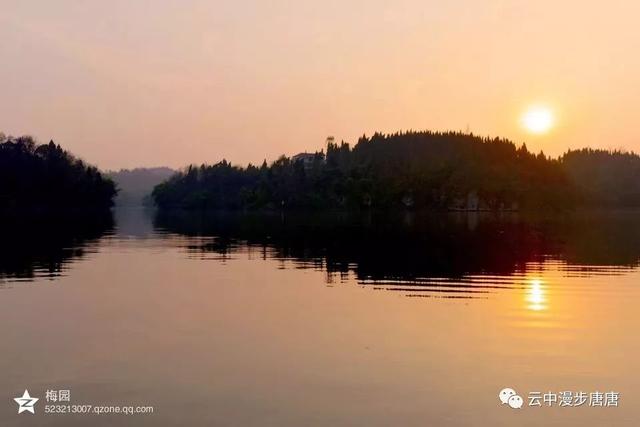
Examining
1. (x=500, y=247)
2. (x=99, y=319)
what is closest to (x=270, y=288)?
(x=99, y=319)

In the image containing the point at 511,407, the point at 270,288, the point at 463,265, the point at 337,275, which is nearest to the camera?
the point at 511,407

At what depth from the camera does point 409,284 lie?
3603cm

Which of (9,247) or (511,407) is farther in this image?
(9,247)

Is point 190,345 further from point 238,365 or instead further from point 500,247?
point 500,247

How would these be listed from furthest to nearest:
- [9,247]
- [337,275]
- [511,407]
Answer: [9,247] < [337,275] < [511,407]

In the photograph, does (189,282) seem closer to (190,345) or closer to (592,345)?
(190,345)

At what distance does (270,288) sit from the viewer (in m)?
35.4

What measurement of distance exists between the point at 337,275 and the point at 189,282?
9201 millimetres

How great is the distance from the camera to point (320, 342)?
22.3 m

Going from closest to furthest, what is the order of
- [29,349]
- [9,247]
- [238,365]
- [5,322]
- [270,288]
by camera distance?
[238,365] < [29,349] < [5,322] < [270,288] < [9,247]

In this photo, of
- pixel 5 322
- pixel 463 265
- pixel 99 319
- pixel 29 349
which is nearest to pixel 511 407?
pixel 29 349

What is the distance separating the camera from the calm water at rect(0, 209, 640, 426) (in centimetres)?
1584

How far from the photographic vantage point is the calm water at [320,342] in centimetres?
1584

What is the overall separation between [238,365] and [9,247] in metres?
49.3
